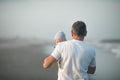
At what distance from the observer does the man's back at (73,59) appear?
1.46 metres

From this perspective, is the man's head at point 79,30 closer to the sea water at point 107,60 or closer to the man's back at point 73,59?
the man's back at point 73,59

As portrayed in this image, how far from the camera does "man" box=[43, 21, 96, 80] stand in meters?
1.46

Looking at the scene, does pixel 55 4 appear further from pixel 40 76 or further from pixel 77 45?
pixel 77 45

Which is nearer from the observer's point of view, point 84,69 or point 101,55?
point 84,69

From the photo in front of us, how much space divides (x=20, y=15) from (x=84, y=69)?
1.93m

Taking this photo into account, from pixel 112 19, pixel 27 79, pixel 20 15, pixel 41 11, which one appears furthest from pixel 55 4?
pixel 27 79

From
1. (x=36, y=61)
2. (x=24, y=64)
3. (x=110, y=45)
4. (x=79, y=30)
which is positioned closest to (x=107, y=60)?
(x=110, y=45)

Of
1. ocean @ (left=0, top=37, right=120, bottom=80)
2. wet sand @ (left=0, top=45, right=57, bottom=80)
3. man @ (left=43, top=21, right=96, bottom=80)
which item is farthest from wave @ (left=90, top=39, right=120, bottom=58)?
man @ (left=43, top=21, right=96, bottom=80)

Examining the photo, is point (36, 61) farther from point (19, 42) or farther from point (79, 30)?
point (79, 30)

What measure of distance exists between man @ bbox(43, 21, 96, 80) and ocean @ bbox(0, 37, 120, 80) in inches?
66.9

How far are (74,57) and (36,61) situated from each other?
6.02ft

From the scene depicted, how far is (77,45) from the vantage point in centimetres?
148

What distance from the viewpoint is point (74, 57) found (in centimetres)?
147

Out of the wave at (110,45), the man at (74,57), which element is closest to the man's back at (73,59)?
the man at (74,57)
